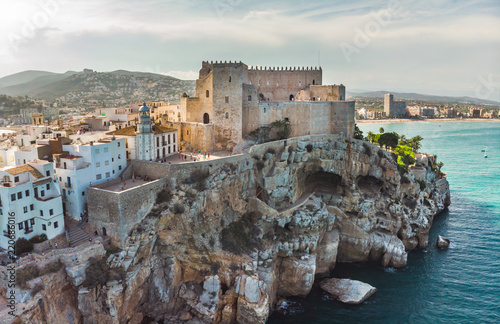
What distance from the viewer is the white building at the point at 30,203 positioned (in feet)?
75.1

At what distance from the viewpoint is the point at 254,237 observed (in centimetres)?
3156

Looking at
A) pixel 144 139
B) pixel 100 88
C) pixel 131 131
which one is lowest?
pixel 144 139

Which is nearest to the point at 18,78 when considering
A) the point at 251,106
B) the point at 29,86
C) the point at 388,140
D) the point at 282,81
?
the point at 29,86

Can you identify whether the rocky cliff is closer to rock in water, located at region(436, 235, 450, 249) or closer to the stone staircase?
rock in water, located at region(436, 235, 450, 249)

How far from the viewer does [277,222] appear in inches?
1307

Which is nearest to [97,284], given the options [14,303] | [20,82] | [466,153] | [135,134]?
[14,303]

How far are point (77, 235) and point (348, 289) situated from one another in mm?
21062

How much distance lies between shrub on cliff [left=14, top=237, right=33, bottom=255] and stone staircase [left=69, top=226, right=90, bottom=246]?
2.38 metres

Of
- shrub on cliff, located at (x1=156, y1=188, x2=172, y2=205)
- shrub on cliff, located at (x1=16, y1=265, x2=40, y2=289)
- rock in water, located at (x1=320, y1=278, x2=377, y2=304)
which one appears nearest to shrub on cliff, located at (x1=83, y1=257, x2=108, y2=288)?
shrub on cliff, located at (x1=16, y1=265, x2=40, y2=289)

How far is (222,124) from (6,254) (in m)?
21.6

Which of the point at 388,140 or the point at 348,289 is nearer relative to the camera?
the point at 348,289

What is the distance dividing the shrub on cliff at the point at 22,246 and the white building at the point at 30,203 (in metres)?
0.30

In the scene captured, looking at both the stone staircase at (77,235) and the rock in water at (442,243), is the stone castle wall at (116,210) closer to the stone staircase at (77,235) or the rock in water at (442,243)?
the stone staircase at (77,235)

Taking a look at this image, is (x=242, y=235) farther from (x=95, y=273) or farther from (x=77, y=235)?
(x=77, y=235)
